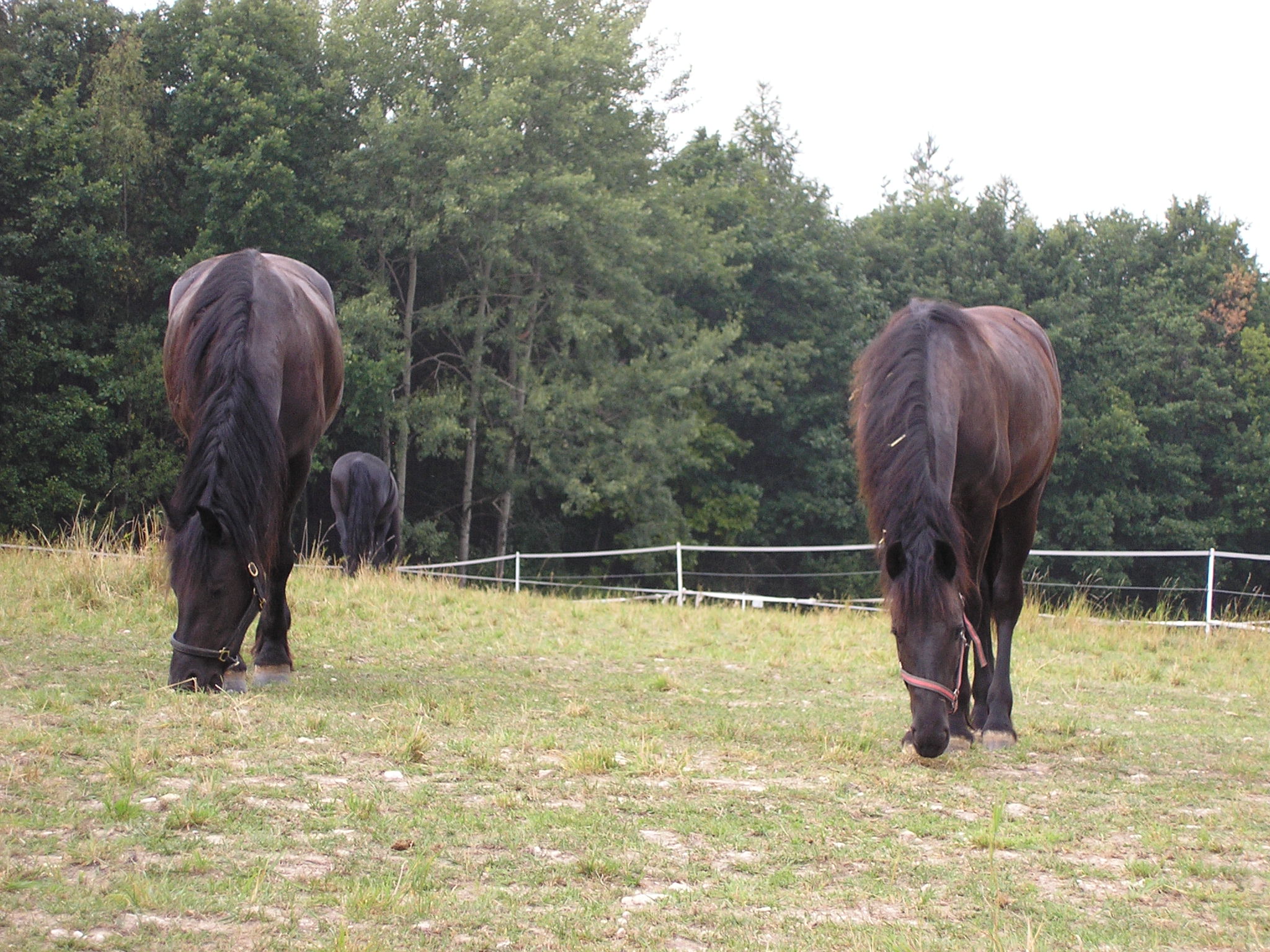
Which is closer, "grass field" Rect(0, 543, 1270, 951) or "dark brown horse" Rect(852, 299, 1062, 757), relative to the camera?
"grass field" Rect(0, 543, 1270, 951)

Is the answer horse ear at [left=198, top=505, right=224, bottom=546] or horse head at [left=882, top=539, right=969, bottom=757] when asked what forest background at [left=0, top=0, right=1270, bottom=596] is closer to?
horse ear at [left=198, top=505, right=224, bottom=546]

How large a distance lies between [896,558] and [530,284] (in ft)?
93.7

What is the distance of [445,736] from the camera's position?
4.96 meters

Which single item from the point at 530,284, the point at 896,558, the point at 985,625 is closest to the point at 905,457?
the point at 896,558

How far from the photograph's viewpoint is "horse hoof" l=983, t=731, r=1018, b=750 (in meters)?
5.76

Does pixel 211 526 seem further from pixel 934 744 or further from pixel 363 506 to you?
pixel 363 506

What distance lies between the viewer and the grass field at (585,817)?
2.81m

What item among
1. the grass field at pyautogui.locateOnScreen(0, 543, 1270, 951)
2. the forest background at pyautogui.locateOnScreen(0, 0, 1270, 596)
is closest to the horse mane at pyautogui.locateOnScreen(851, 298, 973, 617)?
the grass field at pyautogui.locateOnScreen(0, 543, 1270, 951)

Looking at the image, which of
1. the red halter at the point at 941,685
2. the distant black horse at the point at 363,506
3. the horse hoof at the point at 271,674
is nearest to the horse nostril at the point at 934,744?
the red halter at the point at 941,685

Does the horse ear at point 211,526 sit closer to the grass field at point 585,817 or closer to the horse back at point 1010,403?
the grass field at point 585,817

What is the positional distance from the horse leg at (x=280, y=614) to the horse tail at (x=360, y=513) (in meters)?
9.93

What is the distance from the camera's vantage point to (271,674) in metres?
6.39

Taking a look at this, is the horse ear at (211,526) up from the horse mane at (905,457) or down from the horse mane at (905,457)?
down

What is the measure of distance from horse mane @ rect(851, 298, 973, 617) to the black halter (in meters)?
2.77
